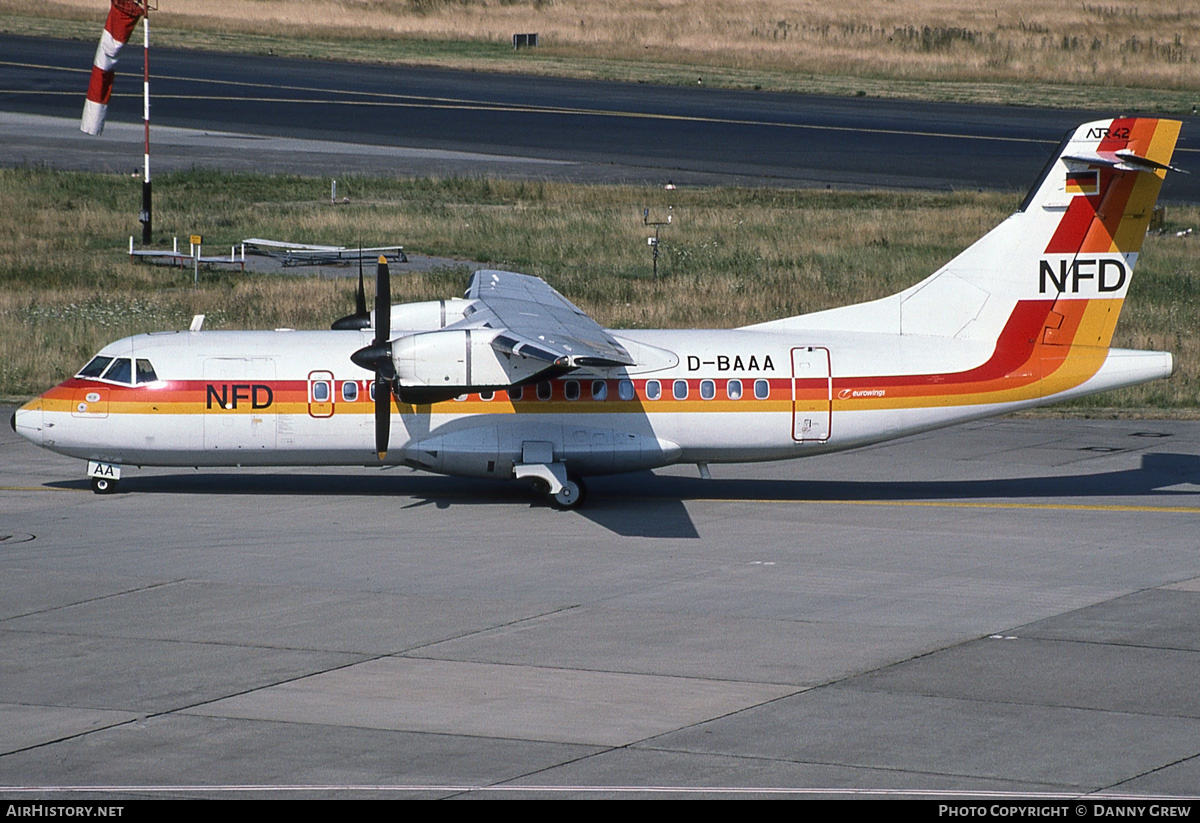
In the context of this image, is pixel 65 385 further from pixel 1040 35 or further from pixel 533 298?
pixel 1040 35

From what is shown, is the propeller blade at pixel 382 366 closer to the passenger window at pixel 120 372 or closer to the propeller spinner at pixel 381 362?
the propeller spinner at pixel 381 362

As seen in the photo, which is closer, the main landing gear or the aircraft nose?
the main landing gear

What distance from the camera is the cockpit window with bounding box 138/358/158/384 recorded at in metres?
25.6

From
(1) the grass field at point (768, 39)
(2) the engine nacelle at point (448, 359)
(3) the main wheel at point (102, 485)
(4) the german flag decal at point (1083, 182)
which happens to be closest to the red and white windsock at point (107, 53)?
(3) the main wheel at point (102, 485)

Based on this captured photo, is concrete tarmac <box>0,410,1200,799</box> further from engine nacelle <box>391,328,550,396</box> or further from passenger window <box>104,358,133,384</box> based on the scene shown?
engine nacelle <box>391,328,550,396</box>

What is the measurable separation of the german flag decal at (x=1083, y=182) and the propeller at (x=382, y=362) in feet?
39.3

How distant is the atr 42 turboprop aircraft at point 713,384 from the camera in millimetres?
25266

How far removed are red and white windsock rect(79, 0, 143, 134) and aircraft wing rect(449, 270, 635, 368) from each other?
21.3 m

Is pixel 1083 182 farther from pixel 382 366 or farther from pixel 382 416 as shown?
pixel 382 416

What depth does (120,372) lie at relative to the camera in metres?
25.7

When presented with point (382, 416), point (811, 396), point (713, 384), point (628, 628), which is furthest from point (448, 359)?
point (811, 396)

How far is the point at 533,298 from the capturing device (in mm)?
26672

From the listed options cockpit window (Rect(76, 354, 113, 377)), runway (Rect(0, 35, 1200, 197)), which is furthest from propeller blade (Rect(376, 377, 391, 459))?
runway (Rect(0, 35, 1200, 197))
